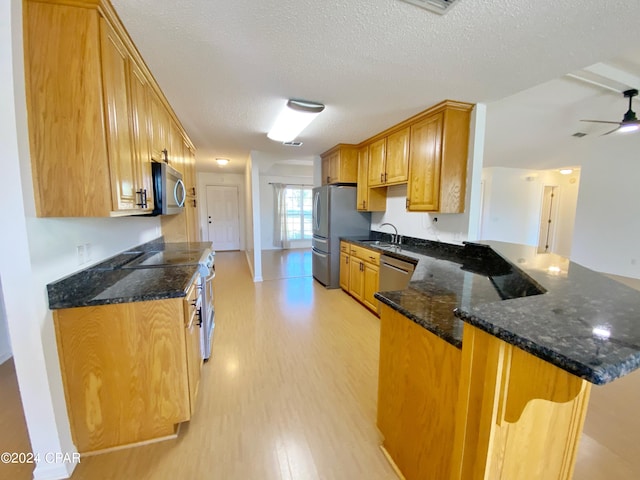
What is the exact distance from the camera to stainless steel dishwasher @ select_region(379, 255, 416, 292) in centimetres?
273

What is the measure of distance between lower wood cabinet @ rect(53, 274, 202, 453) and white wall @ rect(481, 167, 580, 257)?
6620 mm

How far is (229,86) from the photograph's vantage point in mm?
2148

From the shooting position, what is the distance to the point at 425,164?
2781mm

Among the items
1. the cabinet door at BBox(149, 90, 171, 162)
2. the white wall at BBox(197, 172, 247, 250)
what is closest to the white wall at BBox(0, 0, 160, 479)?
the cabinet door at BBox(149, 90, 171, 162)

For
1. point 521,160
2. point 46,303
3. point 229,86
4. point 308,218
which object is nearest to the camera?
point 46,303

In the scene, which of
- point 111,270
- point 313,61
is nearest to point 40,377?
point 111,270

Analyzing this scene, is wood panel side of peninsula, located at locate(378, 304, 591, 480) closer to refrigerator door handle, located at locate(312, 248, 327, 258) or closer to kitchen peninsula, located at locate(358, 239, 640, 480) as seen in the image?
kitchen peninsula, located at locate(358, 239, 640, 480)

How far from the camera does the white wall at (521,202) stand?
619cm

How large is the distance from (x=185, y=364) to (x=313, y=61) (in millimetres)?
2086

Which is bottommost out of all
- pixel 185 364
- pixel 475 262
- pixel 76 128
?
pixel 185 364

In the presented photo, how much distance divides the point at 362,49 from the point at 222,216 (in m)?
6.84

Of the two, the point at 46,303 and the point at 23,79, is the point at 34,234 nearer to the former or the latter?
the point at 46,303

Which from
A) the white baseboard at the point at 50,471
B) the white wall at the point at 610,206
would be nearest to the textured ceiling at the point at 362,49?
the white baseboard at the point at 50,471

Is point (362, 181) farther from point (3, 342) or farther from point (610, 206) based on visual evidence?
point (610, 206)
